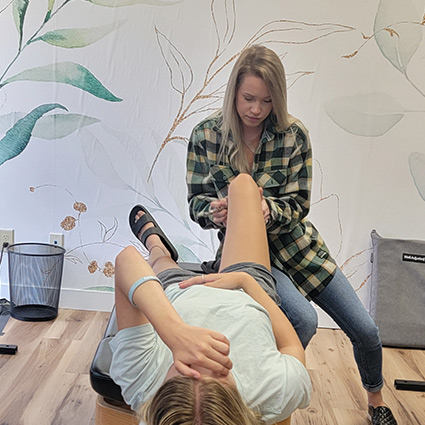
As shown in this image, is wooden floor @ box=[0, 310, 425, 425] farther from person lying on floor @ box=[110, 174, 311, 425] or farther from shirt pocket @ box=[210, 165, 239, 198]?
shirt pocket @ box=[210, 165, 239, 198]

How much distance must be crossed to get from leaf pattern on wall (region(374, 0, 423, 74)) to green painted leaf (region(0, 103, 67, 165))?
1.53 meters

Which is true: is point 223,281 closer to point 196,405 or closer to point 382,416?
point 196,405

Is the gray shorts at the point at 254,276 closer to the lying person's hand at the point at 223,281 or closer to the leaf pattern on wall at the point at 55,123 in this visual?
the lying person's hand at the point at 223,281

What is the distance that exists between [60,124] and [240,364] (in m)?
2.03

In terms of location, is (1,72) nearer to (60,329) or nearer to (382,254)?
(60,329)

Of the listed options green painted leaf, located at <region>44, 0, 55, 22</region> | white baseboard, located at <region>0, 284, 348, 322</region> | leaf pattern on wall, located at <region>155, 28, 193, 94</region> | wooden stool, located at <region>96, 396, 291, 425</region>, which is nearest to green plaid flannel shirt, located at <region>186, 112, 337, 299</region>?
wooden stool, located at <region>96, 396, 291, 425</region>

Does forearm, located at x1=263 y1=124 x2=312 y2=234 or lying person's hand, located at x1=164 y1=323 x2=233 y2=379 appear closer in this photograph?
lying person's hand, located at x1=164 y1=323 x2=233 y2=379

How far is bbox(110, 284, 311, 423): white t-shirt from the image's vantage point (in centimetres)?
137

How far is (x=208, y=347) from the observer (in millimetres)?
1250

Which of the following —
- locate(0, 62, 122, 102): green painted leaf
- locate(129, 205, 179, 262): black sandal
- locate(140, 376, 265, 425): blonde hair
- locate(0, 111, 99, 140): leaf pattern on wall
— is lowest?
locate(129, 205, 179, 262): black sandal

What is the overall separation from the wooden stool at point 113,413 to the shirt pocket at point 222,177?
0.81 meters

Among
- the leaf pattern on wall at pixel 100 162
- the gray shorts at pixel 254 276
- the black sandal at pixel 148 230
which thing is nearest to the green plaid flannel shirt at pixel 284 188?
the black sandal at pixel 148 230

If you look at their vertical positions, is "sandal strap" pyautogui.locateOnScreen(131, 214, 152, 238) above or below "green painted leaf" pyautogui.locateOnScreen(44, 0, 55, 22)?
below

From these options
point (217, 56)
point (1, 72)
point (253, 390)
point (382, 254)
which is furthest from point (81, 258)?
point (253, 390)
